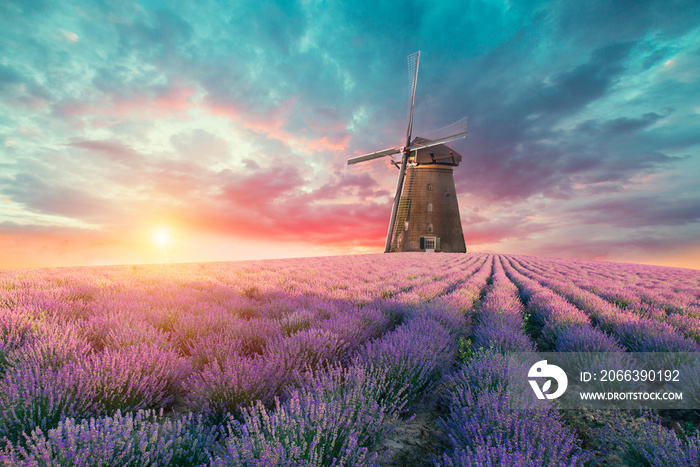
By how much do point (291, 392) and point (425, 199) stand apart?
27837 mm

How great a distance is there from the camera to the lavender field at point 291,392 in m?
1.27

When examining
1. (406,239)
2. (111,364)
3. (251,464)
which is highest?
(406,239)

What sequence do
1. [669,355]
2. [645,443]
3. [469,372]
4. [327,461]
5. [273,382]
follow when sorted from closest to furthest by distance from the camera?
[327,461], [645,443], [273,382], [469,372], [669,355]

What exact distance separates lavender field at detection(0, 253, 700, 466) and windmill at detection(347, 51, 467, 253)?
78.0ft

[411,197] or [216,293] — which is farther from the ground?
[411,197]

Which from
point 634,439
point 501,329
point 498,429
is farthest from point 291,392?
point 501,329

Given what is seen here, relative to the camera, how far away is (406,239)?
27.8 meters

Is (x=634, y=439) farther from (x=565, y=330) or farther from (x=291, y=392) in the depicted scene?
(x=565, y=330)

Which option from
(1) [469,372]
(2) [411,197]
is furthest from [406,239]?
(1) [469,372]

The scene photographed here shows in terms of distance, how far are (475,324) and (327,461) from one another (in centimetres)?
385

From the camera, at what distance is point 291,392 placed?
1.83 meters

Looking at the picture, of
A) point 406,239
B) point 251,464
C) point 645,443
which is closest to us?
point 251,464

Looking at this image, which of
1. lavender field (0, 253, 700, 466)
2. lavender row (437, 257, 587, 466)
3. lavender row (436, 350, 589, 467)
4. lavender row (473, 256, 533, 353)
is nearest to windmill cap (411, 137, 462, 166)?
lavender row (473, 256, 533, 353)

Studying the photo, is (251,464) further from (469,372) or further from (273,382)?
(469,372)
